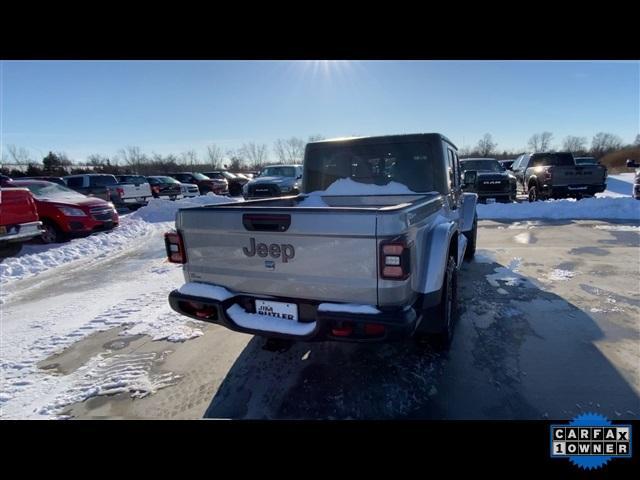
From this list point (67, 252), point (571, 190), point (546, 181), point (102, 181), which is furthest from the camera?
point (102, 181)

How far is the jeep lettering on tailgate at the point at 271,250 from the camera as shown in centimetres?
246

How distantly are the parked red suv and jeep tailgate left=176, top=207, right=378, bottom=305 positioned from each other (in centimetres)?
810

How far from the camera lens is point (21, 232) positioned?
7.16 m

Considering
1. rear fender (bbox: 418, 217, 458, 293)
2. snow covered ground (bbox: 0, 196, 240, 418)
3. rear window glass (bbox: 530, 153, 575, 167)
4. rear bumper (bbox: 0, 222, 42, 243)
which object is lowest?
snow covered ground (bbox: 0, 196, 240, 418)

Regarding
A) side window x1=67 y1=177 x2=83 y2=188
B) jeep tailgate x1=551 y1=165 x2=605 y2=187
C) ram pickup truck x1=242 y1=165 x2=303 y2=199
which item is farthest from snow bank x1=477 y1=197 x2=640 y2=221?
side window x1=67 y1=177 x2=83 y2=188

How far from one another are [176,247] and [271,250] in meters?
1.06

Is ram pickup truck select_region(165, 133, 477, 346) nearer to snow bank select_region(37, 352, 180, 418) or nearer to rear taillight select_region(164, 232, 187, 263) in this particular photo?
rear taillight select_region(164, 232, 187, 263)

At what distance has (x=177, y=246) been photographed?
3008 millimetres

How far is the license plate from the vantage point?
2.53 meters

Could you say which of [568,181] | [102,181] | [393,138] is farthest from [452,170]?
[102,181]

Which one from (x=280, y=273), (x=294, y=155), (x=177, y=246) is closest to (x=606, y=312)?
(x=280, y=273)

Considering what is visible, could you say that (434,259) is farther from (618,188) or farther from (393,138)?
(618,188)
